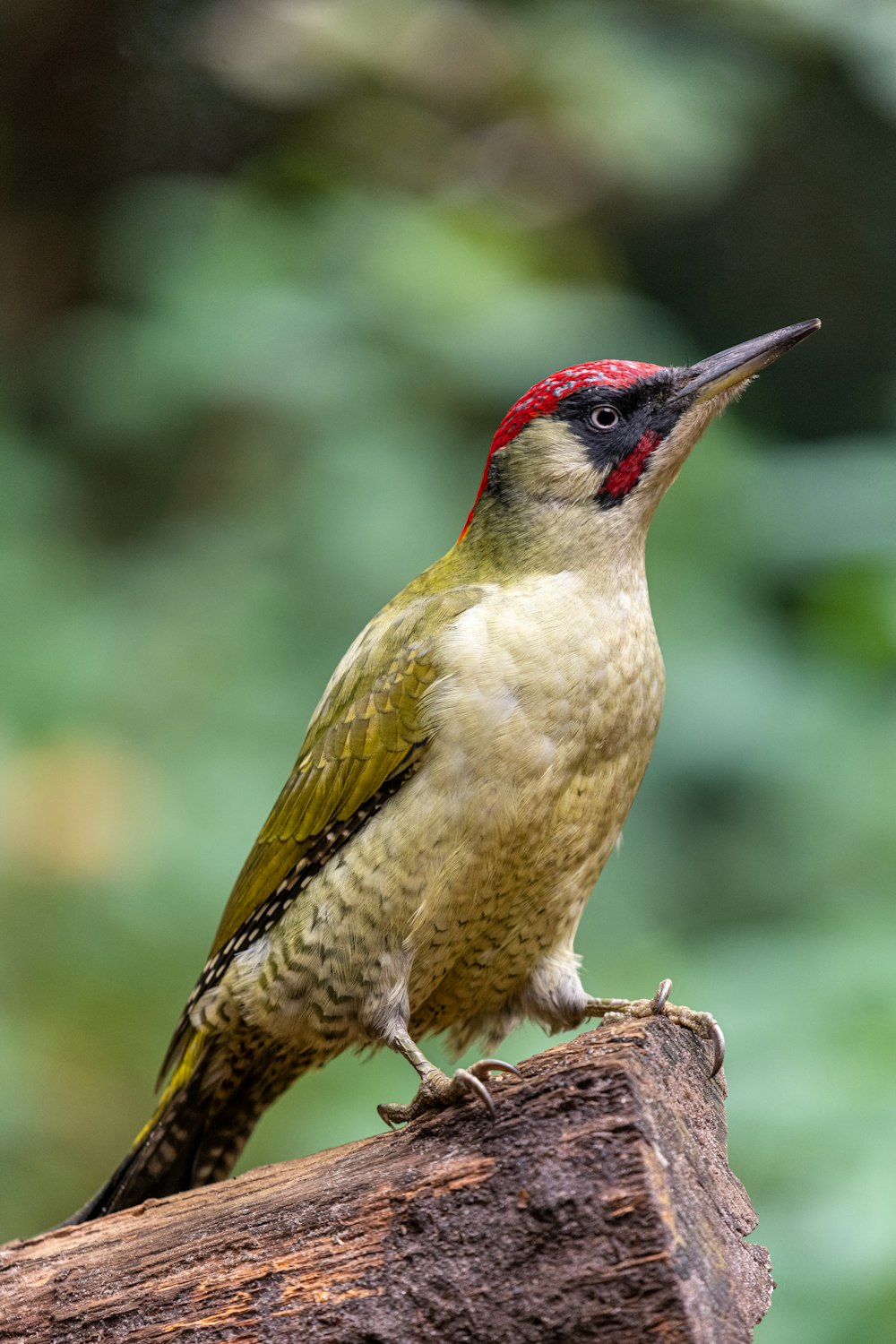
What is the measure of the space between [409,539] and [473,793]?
2.11m

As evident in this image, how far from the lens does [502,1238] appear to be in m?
2.24

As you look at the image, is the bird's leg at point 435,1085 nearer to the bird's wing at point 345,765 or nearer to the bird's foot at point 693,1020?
the bird's foot at point 693,1020

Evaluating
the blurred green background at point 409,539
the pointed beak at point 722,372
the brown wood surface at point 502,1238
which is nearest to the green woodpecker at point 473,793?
the pointed beak at point 722,372

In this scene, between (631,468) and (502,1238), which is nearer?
(502,1238)

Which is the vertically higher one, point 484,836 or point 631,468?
point 631,468

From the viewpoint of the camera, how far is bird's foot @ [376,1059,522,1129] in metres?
2.39

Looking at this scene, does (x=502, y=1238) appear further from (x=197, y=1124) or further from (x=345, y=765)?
(x=197, y=1124)

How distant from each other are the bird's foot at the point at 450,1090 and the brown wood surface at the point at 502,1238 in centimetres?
3

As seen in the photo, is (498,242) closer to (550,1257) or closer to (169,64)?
(169,64)

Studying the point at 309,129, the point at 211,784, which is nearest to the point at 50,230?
the point at 309,129

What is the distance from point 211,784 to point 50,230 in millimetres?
4530

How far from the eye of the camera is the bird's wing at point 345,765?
3.15 metres

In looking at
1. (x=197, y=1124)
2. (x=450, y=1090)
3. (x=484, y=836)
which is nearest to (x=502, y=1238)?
(x=450, y=1090)

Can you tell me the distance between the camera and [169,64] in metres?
7.70
